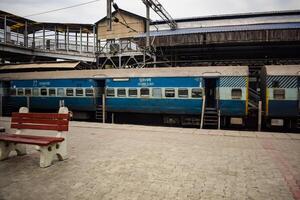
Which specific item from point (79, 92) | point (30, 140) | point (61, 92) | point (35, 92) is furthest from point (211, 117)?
point (35, 92)

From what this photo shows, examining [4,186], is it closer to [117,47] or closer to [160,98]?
[160,98]

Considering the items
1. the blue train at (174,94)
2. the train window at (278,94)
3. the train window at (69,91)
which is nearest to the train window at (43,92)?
the blue train at (174,94)

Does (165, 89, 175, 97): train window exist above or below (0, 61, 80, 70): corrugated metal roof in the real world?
below

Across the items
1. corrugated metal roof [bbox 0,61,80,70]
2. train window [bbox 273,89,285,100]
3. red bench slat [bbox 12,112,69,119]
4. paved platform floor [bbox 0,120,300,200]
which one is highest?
corrugated metal roof [bbox 0,61,80,70]

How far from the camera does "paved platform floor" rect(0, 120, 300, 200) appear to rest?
484 centimetres

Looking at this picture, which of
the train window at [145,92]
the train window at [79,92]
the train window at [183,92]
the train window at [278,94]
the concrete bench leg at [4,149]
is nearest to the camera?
the concrete bench leg at [4,149]

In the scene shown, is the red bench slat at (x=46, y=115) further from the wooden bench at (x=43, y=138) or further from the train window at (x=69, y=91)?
the train window at (x=69, y=91)

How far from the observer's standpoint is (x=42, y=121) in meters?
7.04

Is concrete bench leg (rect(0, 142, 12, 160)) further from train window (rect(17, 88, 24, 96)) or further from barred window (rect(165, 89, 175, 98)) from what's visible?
train window (rect(17, 88, 24, 96))

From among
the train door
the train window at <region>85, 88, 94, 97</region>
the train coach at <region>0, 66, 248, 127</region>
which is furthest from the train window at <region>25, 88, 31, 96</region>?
the train door

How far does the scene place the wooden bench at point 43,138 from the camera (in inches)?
252

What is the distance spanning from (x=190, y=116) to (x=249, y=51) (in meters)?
16.1

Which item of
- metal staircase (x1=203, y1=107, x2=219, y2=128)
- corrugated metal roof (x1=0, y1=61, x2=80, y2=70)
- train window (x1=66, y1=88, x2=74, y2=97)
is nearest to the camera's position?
metal staircase (x1=203, y1=107, x2=219, y2=128)

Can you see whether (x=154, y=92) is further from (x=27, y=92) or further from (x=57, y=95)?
(x=27, y=92)
